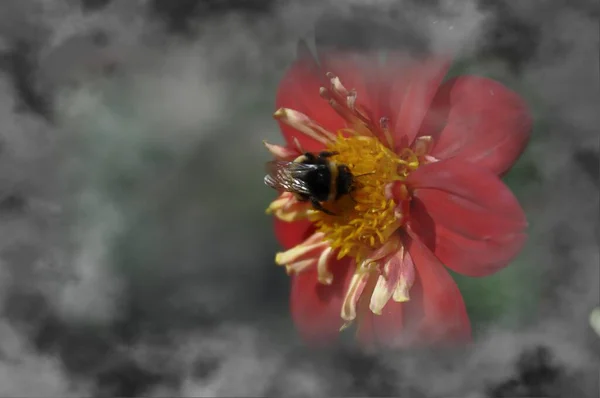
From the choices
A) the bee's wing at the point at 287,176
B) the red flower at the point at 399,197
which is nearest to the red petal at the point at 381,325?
the red flower at the point at 399,197

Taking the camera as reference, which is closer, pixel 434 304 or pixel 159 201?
pixel 434 304

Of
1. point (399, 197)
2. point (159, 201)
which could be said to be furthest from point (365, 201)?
point (159, 201)

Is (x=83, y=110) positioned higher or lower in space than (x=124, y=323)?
higher

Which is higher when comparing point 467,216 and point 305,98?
point 305,98

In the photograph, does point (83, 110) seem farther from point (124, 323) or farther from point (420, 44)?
point (420, 44)

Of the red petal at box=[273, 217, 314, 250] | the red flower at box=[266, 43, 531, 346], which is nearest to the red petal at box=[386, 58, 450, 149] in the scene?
the red flower at box=[266, 43, 531, 346]

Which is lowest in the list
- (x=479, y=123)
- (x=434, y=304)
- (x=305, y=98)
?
(x=434, y=304)

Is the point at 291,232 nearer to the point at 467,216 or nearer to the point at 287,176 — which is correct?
the point at 287,176

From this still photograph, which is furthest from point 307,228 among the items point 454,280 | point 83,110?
point 83,110
